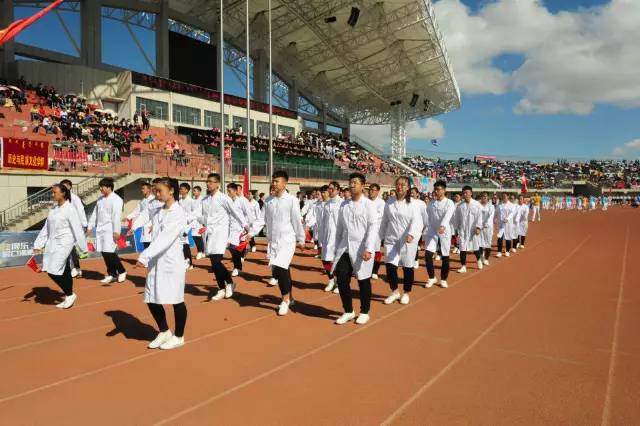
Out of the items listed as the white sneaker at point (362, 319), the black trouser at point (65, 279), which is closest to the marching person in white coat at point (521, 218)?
the white sneaker at point (362, 319)

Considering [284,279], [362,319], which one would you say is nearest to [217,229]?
[284,279]

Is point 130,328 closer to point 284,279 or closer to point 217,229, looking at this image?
point 284,279

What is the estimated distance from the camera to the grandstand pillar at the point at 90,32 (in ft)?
102

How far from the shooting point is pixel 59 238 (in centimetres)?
704

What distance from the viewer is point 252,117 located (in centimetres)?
4034

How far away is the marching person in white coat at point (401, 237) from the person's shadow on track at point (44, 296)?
5.46 meters

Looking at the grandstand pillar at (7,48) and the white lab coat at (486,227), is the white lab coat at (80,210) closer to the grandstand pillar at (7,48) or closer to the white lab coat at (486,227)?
the white lab coat at (486,227)

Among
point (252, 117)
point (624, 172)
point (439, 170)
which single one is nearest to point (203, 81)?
point (252, 117)

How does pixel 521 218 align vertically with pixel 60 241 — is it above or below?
below

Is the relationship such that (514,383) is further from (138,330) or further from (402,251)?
(138,330)

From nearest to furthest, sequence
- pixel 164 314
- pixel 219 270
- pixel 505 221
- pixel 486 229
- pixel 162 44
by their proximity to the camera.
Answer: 1. pixel 164 314
2. pixel 219 270
3. pixel 486 229
4. pixel 505 221
5. pixel 162 44

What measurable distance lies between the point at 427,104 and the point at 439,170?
45.1 feet

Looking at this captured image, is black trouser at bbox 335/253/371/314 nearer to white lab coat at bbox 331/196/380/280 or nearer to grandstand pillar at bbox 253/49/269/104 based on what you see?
white lab coat at bbox 331/196/380/280

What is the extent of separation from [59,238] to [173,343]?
10.2ft
